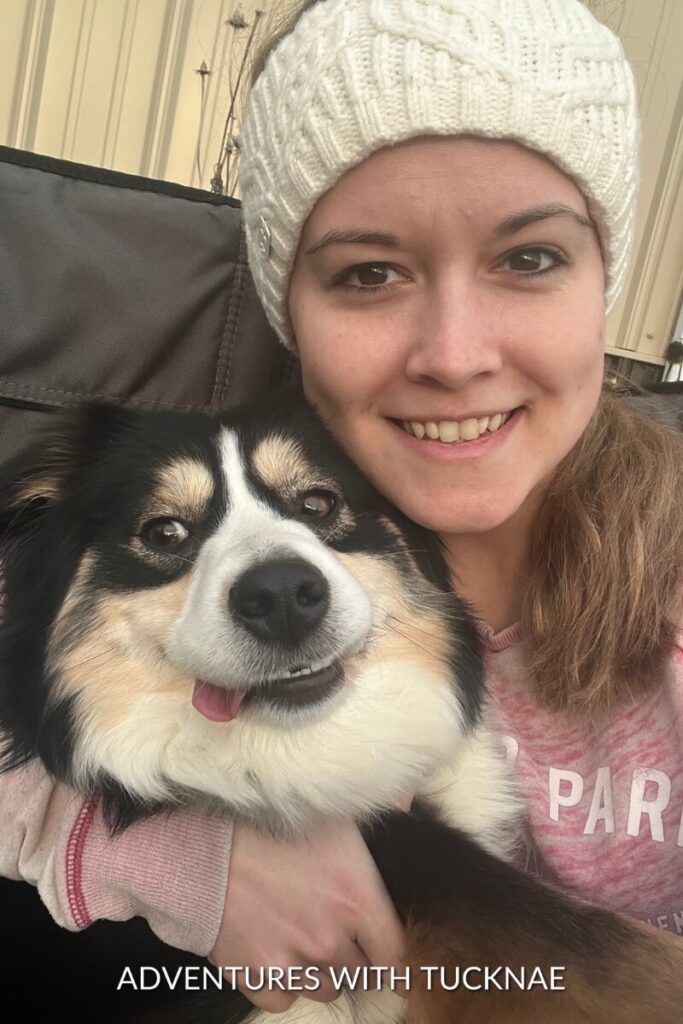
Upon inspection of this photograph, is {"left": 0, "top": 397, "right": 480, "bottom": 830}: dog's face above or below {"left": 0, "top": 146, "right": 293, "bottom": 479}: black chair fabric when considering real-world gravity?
below

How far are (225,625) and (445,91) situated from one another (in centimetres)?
77

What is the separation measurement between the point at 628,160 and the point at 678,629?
29.4 inches

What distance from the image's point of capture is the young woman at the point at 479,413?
1.08 m

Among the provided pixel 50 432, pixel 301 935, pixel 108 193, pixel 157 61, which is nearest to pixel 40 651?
pixel 50 432

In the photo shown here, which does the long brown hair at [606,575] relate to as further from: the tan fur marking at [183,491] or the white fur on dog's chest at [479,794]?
the tan fur marking at [183,491]

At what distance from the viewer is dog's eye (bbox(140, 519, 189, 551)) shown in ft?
3.85

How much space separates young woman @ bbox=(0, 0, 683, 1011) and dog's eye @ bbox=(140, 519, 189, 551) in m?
0.33

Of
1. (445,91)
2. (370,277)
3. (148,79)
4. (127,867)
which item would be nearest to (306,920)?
(127,867)

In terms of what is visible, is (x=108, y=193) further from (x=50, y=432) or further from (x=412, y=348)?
(x=412, y=348)

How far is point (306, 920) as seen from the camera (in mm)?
1076

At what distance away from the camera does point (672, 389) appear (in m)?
1.91

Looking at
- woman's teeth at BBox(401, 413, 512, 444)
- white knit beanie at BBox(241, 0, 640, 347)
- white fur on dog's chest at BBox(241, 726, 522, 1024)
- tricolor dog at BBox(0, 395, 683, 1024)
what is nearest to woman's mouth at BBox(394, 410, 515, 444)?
woman's teeth at BBox(401, 413, 512, 444)

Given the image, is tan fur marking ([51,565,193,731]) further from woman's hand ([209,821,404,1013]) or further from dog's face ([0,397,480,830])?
woman's hand ([209,821,404,1013])

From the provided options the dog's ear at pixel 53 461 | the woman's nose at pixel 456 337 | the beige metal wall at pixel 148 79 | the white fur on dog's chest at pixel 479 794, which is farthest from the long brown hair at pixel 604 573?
the beige metal wall at pixel 148 79
